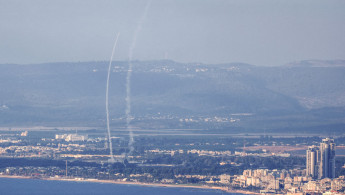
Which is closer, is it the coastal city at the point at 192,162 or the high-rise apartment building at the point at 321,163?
the coastal city at the point at 192,162

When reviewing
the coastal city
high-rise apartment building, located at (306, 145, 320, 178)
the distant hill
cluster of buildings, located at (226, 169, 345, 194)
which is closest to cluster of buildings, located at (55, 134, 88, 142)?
the coastal city

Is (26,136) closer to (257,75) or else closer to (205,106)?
(205,106)

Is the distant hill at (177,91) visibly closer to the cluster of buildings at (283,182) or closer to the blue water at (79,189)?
the cluster of buildings at (283,182)

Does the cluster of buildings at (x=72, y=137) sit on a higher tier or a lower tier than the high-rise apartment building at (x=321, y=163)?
higher

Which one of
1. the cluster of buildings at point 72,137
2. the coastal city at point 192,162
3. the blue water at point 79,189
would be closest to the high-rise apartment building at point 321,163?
the coastal city at point 192,162

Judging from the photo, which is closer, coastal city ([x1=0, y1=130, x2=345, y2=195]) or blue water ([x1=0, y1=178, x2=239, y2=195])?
blue water ([x1=0, y1=178, x2=239, y2=195])

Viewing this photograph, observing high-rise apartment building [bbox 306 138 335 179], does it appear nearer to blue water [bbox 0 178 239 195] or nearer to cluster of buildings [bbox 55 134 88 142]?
blue water [bbox 0 178 239 195]
